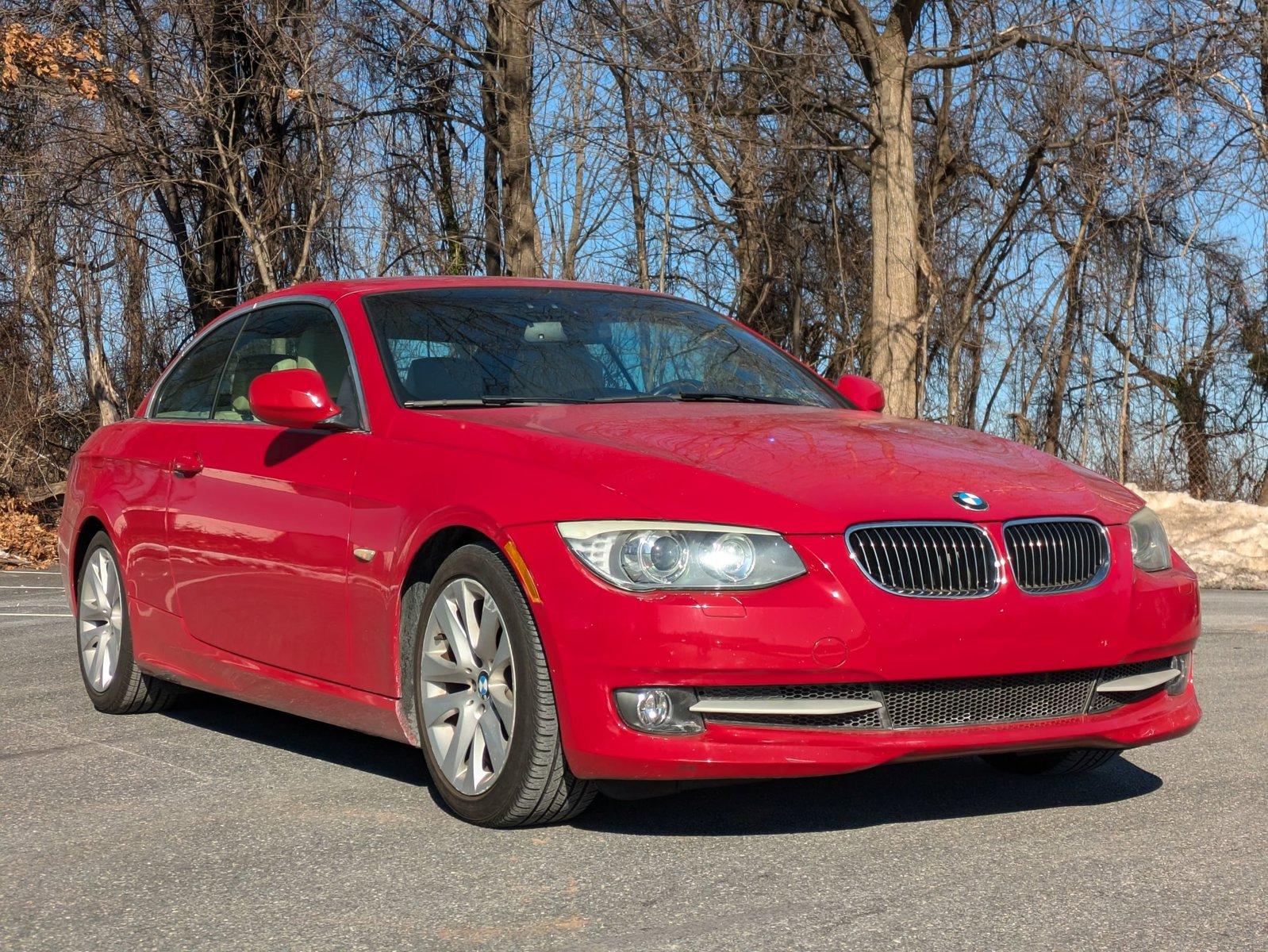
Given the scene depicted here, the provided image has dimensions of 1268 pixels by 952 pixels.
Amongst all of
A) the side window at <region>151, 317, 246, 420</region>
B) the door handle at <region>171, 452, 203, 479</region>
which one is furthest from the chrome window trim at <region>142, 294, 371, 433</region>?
the door handle at <region>171, 452, 203, 479</region>

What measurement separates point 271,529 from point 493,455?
115 centimetres

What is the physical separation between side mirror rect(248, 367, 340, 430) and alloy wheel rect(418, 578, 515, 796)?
882mm

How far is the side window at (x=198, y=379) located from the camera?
6.61 m

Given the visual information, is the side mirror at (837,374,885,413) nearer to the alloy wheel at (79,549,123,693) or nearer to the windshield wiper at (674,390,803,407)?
the windshield wiper at (674,390,803,407)

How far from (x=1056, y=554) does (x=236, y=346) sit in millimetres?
3454

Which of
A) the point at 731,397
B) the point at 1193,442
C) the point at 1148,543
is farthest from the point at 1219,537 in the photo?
the point at 1148,543

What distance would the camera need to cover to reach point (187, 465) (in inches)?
244

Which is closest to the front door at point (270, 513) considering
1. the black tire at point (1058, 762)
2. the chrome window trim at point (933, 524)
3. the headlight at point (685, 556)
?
the headlight at point (685, 556)

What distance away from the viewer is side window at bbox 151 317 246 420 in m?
6.61

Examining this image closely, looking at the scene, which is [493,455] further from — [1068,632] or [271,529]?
[1068,632]

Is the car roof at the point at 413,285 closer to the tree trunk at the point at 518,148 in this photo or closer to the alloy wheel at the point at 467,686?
the alloy wheel at the point at 467,686

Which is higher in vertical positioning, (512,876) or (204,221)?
(204,221)

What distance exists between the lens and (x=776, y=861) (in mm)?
4141

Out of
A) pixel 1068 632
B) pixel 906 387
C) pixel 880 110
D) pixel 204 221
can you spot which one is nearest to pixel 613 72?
pixel 880 110
